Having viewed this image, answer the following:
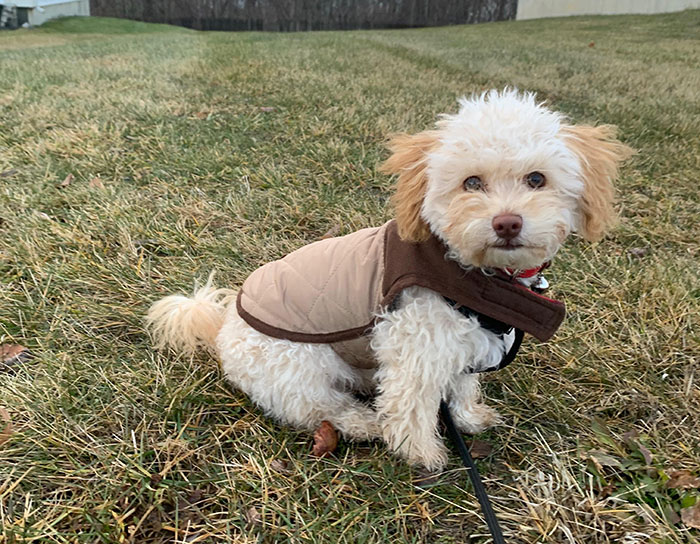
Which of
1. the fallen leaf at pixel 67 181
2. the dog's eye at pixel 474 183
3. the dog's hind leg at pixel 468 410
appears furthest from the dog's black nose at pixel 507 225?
the fallen leaf at pixel 67 181

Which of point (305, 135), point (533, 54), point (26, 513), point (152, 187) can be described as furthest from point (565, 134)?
point (533, 54)

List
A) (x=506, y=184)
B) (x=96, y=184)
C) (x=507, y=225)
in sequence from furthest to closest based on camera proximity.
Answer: (x=96, y=184) < (x=506, y=184) < (x=507, y=225)

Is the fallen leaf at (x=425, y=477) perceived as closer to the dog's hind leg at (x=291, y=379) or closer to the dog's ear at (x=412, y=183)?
the dog's hind leg at (x=291, y=379)

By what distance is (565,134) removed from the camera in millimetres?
1787

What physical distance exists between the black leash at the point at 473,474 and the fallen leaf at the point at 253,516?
78 centimetres

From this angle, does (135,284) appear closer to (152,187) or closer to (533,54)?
(152,187)

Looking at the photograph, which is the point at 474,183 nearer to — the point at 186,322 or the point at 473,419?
the point at 473,419

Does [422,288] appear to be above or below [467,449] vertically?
above

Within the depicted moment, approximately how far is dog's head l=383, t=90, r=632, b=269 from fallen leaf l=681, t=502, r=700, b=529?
979 mm

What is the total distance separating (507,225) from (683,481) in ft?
3.83

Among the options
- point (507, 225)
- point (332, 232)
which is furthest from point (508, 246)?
point (332, 232)

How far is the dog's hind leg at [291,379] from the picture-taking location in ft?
7.07

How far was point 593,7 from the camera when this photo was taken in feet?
79.3

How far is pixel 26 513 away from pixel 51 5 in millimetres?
25469
